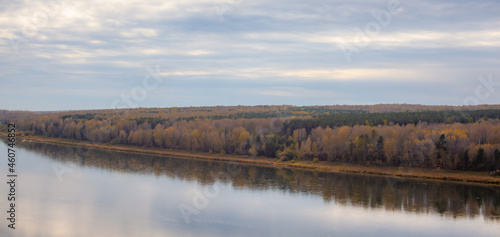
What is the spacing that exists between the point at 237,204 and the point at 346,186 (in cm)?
1199

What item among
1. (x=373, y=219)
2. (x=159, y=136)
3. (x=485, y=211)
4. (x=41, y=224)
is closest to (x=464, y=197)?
(x=485, y=211)

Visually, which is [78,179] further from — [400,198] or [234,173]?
[400,198]

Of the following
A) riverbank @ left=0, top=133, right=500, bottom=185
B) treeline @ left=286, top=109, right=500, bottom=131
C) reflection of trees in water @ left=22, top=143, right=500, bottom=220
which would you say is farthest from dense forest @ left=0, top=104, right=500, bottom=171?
reflection of trees in water @ left=22, top=143, right=500, bottom=220

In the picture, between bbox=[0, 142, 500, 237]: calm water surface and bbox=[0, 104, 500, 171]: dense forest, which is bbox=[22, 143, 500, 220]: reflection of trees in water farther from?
bbox=[0, 104, 500, 171]: dense forest

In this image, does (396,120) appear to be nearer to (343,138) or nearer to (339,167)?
(343,138)

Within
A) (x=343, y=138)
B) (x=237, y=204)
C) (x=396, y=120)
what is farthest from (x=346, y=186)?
(x=396, y=120)

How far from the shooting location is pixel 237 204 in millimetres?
31438

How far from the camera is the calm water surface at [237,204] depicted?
25422mm

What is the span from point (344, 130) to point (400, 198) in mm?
19970

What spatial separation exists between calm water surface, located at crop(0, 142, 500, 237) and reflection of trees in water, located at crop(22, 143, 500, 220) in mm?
86

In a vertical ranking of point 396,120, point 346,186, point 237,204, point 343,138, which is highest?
point 396,120

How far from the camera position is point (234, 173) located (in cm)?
4628

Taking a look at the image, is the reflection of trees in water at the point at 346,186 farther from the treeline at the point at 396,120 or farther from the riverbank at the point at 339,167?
the treeline at the point at 396,120

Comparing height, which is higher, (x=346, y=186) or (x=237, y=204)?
(x=346, y=186)
